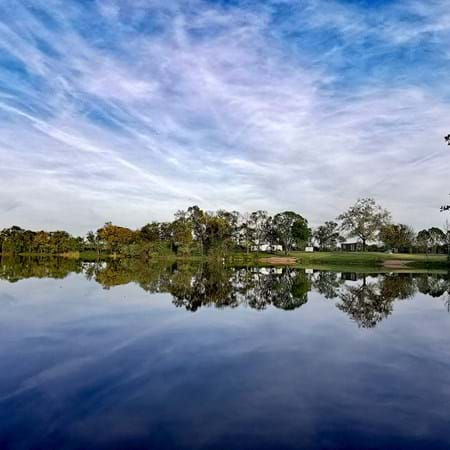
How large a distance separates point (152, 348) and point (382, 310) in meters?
10.6

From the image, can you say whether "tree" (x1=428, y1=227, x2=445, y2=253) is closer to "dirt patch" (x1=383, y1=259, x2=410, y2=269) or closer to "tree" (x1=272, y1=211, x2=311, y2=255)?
"tree" (x1=272, y1=211, x2=311, y2=255)

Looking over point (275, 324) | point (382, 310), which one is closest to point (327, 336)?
point (275, 324)

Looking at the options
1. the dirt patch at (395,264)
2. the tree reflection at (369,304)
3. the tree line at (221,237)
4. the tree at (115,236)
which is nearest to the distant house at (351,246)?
the tree line at (221,237)

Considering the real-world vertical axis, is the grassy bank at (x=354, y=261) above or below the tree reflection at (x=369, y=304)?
above

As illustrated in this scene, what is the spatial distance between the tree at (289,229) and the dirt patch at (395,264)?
126 ft

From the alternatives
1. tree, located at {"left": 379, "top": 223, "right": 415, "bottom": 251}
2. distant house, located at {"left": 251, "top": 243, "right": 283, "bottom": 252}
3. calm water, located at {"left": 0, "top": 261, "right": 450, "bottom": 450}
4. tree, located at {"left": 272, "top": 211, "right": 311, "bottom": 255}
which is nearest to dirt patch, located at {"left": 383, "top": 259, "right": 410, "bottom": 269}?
tree, located at {"left": 379, "top": 223, "right": 415, "bottom": 251}

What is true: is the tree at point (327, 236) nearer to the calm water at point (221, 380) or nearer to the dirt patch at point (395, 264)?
the dirt patch at point (395, 264)

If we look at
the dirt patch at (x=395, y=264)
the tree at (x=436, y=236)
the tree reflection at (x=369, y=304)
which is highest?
the tree at (x=436, y=236)

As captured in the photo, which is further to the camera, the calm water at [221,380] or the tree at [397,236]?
the tree at [397,236]

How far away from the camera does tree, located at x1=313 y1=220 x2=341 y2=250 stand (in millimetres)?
116875

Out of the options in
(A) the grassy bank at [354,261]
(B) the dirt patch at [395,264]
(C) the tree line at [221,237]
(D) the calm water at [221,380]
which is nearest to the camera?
(D) the calm water at [221,380]

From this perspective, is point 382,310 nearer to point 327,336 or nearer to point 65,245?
point 327,336

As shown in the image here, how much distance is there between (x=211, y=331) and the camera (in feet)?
38.5

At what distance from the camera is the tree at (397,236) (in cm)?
8431
